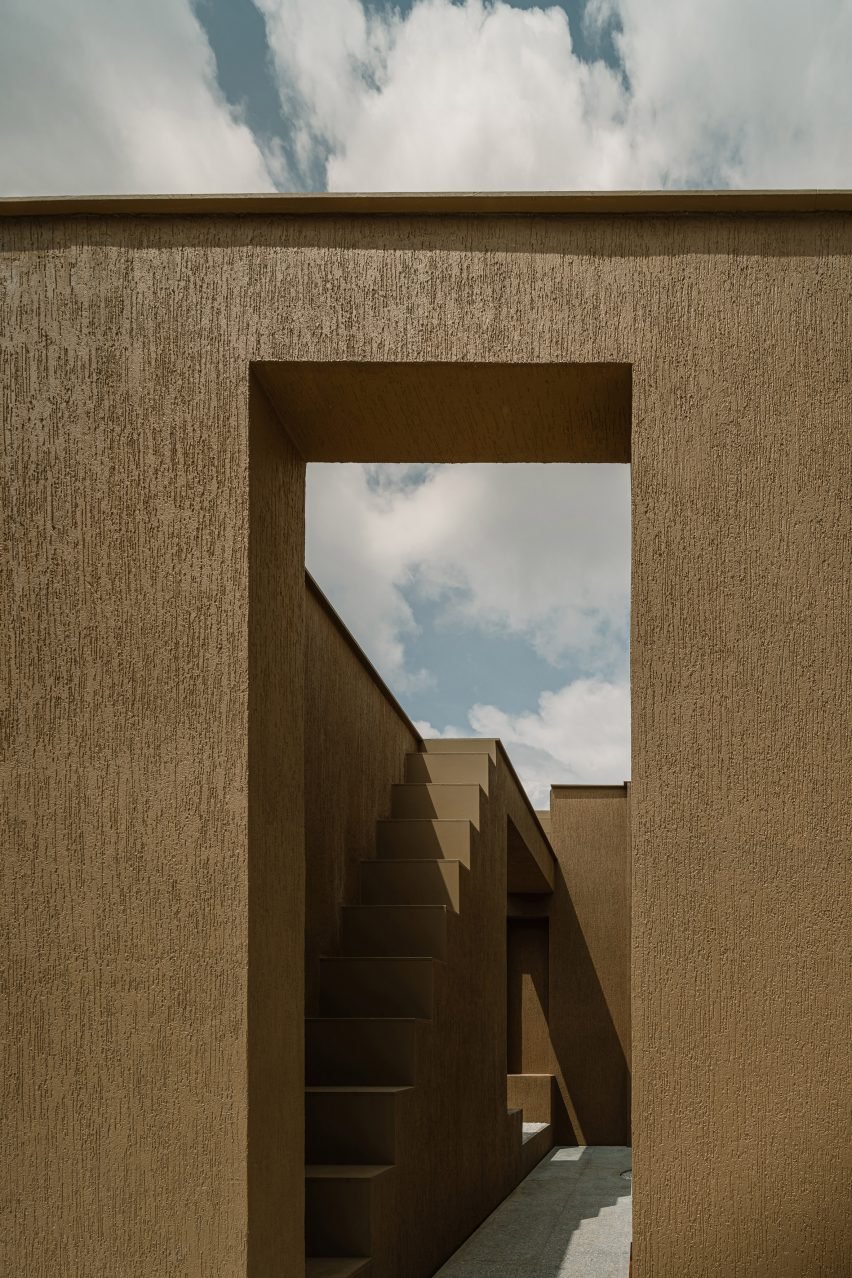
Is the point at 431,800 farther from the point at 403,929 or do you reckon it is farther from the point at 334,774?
the point at 334,774

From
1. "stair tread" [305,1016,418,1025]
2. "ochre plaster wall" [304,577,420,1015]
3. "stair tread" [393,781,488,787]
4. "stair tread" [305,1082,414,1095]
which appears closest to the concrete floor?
"stair tread" [305,1082,414,1095]

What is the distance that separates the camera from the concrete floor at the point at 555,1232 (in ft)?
18.7

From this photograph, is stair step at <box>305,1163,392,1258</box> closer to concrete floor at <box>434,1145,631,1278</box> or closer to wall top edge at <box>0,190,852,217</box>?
concrete floor at <box>434,1145,631,1278</box>

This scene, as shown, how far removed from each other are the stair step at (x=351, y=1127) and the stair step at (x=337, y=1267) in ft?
1.63

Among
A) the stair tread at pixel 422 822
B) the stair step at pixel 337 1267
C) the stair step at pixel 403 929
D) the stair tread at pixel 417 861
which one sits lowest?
the stair step at pixel 337 1267

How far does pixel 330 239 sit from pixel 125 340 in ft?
2.03

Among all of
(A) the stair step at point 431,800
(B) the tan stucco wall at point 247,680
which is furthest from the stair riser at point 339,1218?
(A) the stair step at point 431,800

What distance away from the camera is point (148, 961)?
9.86 ft

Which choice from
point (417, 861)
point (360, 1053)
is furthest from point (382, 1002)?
point (417, 861)

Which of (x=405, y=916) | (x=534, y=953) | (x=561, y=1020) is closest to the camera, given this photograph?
(x=405, y=916)

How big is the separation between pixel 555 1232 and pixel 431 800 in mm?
2582

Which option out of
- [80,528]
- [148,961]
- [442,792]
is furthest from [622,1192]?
[80,528]

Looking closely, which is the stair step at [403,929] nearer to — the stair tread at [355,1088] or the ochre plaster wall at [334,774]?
the ochre plaster wall at [334,774]

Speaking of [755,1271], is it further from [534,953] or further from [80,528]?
[534,953]
